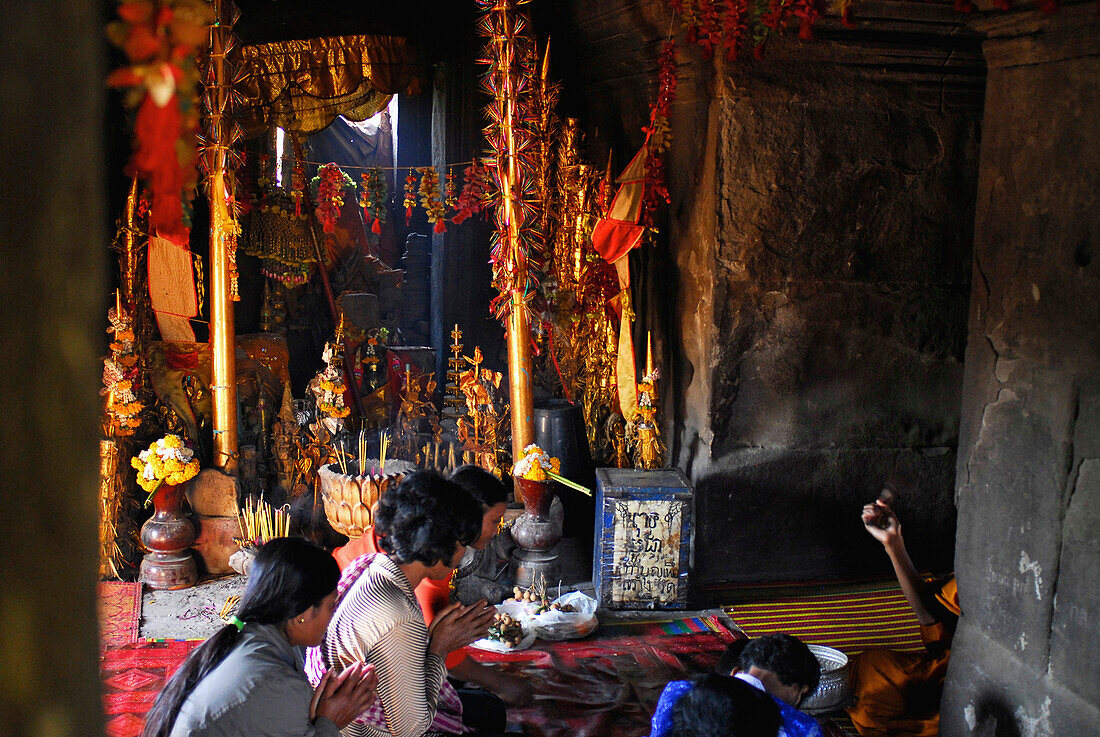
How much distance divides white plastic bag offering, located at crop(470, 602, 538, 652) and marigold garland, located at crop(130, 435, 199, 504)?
1860 mm

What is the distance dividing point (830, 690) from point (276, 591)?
249 cm

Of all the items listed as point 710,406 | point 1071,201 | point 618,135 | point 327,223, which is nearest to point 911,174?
point 710,406

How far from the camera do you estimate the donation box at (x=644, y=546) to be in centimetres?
448

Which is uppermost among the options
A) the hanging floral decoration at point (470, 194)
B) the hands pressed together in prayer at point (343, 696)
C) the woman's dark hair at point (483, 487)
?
the hanging floral decoration at point (470, 194)

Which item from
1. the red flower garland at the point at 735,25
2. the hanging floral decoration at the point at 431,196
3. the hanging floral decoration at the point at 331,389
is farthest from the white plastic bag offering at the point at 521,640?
the hanging floral decoration at the point at 431,196

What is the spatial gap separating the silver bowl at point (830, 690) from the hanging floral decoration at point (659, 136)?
288 centimetres

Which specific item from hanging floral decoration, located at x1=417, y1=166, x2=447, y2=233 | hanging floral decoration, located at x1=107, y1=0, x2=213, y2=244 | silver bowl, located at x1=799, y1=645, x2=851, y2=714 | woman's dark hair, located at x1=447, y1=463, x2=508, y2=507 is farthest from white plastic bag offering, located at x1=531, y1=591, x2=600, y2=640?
hanging floral decoration, located at x1=417, y1=166, x2=447, y2=233

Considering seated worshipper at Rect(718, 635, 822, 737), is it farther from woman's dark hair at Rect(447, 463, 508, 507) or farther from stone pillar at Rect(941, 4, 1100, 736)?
woman's dark hair at Rect(447, 463, 508, 507)

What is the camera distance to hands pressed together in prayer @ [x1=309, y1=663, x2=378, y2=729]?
2.01 meters

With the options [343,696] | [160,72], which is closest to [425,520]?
[343,696]

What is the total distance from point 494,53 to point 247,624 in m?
3.95

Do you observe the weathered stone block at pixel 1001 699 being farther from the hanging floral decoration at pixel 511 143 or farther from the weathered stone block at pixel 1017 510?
the hanging floral decoration at pixel 511 143

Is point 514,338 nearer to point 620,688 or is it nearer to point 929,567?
point 620,688

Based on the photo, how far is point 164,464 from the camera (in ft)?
15.1
